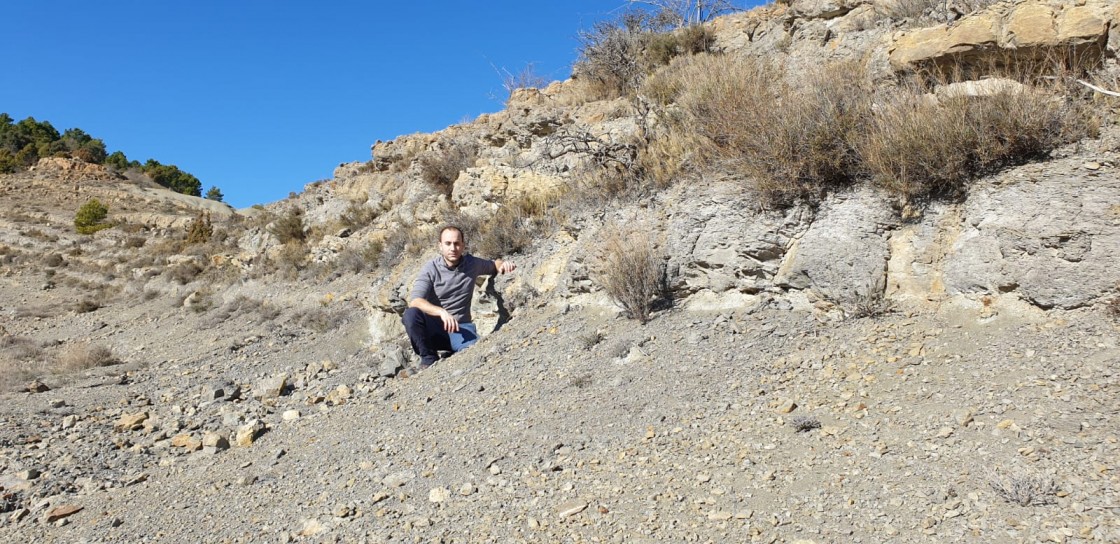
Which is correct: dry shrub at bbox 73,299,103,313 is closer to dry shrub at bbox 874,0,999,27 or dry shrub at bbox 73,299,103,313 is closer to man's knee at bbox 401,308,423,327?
man's knee at bbox 401,308,423,327

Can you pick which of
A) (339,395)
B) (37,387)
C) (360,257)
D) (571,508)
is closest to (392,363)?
(339,395)

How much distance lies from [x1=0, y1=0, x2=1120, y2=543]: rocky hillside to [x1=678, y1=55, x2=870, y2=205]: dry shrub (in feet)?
0.52

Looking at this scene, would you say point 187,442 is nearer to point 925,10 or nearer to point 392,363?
point 392,363

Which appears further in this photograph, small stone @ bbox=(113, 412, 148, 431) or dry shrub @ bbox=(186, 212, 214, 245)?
dry shrub @ bbox=(186, 212, 214, 245)

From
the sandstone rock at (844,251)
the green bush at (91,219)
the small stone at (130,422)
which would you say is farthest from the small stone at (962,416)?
the green bush at (91,219)

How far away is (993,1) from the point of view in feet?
17.3

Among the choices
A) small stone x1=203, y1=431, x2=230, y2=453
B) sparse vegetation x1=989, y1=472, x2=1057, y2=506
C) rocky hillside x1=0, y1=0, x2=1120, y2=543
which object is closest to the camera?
sparse vegetation x1=989, y1=472, x2=1057, y2=506

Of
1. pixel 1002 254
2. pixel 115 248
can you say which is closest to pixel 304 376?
pixel 1002 254

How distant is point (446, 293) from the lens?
584 centimetres

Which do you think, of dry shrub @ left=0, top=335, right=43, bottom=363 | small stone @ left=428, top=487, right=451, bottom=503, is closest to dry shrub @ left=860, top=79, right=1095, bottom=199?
small stone @ left=428, top=487, right=451, bottom=503

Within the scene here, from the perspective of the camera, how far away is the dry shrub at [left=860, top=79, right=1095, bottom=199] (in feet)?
12.7

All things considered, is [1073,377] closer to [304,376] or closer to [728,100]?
[728,100]

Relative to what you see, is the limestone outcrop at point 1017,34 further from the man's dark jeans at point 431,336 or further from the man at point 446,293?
the man's dark jeans at point 431,336

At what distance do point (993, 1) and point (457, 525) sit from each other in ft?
19.7
